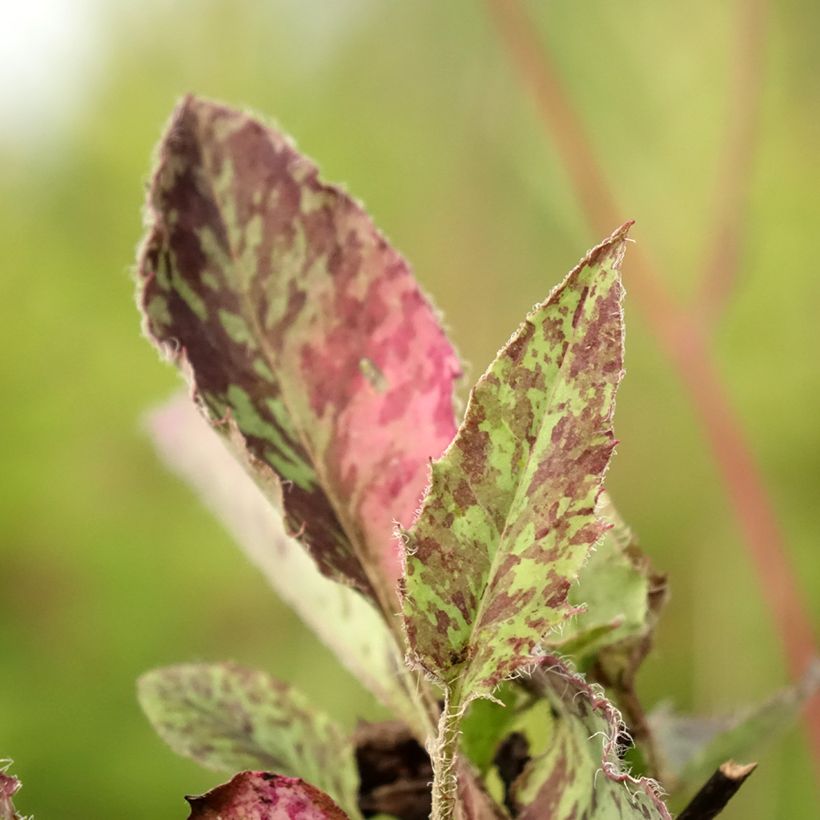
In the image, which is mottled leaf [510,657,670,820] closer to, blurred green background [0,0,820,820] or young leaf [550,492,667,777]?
young leaf [550,492,667,777]

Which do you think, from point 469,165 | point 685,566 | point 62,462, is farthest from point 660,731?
point 469,165

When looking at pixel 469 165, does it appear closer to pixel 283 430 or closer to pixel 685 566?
pixel 685 566

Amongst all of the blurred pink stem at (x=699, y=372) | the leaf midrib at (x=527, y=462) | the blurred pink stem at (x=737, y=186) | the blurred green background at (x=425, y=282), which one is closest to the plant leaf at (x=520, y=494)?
the leaf midrib at (x=527, y=462)

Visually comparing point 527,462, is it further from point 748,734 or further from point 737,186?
point 737,186

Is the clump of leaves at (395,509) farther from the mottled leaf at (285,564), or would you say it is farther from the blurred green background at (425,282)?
the blurred green background at (425,282)

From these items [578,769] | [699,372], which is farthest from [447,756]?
[699,372]

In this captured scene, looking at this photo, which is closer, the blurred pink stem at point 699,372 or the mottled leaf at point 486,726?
the mottled leaf at point 486,726
